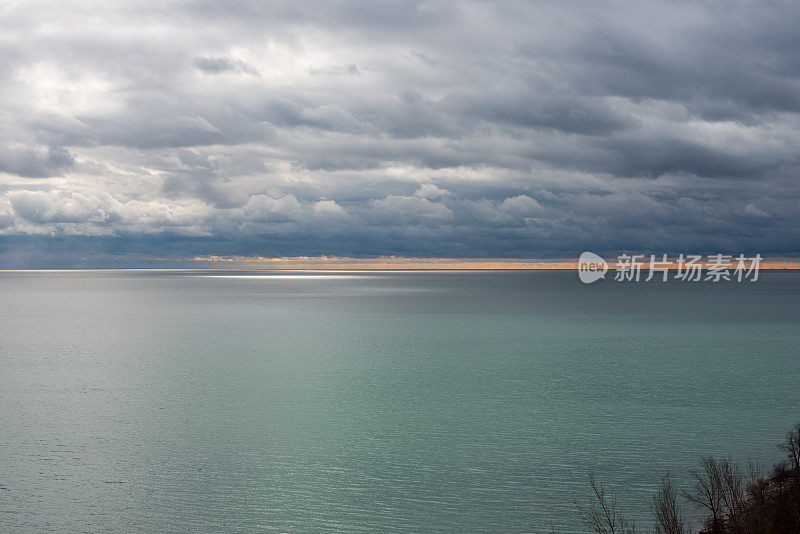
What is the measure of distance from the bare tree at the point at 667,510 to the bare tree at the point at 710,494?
1.72 feet

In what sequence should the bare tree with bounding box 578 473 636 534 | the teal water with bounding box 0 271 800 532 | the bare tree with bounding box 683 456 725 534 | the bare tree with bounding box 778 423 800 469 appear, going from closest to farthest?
the bare tree with bounding box 683 456 725 534, the bare tree with bounding box 578 473 636 534, the teal water with bounding box 0 271 800 532, the bare tree with bounding box 778 423 800 469

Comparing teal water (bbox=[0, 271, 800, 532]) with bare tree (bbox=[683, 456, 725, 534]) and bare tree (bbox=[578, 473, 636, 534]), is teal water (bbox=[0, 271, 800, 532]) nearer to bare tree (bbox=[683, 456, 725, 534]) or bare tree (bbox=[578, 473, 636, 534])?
bare tree (bbox=[578, 473, 636, 534])

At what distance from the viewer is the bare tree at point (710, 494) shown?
59.5ft

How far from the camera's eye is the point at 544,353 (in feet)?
199

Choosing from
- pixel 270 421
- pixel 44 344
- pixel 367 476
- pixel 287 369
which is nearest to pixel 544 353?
pixel 287 369

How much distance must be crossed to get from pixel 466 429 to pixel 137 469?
14355 mm

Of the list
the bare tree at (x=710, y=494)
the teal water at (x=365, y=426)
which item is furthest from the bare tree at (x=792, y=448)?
the bare tree at (x=710, y=494)

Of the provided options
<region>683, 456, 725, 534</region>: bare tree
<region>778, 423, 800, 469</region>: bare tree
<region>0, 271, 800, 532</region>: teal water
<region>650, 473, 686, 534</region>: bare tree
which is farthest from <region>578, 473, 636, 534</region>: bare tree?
<region>778, 423, 800, 469</region>: bare tree

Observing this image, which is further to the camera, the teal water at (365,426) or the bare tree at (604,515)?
the teal water at (365,426)

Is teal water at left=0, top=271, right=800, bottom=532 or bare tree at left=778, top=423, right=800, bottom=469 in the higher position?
bare tree at left=778, top=423, right=800, bottom=469

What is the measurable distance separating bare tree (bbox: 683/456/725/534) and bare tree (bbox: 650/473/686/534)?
0.52 meters

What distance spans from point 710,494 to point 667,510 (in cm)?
501

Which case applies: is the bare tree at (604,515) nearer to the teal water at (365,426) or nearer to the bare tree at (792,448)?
the teal water at (365,426)

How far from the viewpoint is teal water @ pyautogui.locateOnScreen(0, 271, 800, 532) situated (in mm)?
22078
